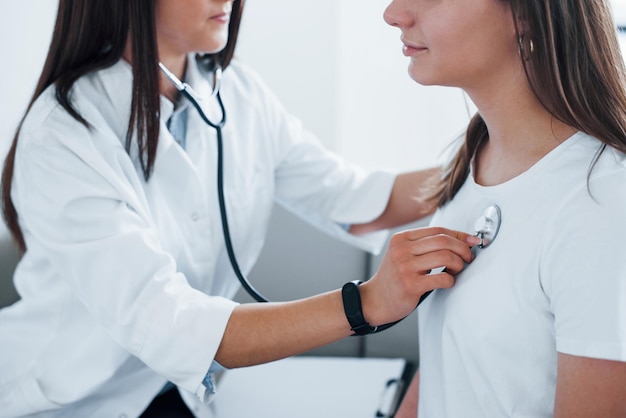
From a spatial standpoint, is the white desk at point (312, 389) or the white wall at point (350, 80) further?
the white wall at point (350, 80)

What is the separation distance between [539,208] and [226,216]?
0.55 m

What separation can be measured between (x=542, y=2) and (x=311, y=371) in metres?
0.98

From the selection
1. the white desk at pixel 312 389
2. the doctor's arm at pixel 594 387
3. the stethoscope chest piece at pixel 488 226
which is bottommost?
the white desk at pixel 312 389

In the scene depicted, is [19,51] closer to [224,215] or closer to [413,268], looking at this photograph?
[224,215]

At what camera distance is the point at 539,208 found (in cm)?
95

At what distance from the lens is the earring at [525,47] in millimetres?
970

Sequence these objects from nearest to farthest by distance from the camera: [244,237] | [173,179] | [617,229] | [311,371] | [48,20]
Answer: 1. [617,229]
2. [173,179]
3. [244,237]
4. [311,371]
5. [48,20]

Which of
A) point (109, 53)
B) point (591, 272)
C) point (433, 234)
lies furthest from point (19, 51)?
point (591, 272)

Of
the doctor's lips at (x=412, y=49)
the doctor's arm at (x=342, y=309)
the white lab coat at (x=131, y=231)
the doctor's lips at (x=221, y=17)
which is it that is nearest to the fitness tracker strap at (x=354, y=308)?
the doctor's arm at (x=342, y=309)

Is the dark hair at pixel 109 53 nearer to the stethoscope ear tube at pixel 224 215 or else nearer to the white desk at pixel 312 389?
the stethoscope ear tube at pixel 224 215

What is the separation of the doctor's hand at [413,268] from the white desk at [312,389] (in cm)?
51

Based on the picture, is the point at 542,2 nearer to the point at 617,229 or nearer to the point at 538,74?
the point at 538,74

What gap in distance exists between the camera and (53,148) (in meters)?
1.16

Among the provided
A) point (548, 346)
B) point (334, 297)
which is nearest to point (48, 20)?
point (334, 297)
